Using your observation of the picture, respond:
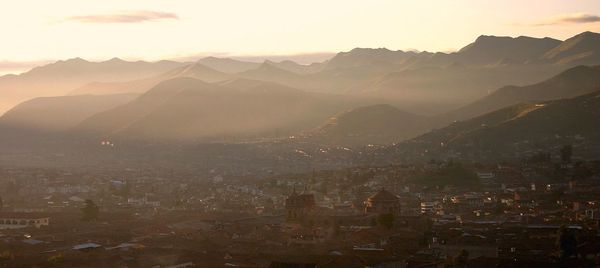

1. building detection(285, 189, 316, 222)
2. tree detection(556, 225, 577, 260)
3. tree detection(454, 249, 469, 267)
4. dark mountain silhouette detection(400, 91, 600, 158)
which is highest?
dark mountain silhouette detection(400, 91, 600, 158)

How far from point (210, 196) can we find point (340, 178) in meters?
15.7

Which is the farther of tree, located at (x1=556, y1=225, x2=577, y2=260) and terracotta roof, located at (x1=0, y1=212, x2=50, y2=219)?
terracotta roof, located at (x1=0, y1=212, x2=50, y2=219)

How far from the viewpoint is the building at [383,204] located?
9201cm

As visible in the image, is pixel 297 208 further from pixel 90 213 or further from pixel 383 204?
pixel 90 213

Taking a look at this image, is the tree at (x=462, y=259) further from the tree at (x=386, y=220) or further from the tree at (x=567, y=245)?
the tree at (x=386, y=220)

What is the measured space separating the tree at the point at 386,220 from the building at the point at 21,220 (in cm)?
2679

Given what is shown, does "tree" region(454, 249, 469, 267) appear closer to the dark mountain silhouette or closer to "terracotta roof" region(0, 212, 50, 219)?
"terracotta roof" region(0, 212, 50, 219)

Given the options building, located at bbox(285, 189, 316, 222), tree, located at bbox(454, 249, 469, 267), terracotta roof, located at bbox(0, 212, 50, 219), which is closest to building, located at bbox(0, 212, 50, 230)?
terracotta roof, located at bbox(0, 212, 50, 219)

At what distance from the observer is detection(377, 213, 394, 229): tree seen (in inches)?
3270

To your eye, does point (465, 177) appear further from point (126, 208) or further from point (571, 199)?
point (126, 208)

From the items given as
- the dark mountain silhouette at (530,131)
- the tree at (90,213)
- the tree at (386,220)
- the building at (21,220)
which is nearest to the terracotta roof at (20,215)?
the building at (21,220)

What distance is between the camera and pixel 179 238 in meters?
79.7

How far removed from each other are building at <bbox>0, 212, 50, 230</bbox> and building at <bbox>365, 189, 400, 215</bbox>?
1033 inches

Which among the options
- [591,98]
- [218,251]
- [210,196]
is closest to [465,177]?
[210,196]
